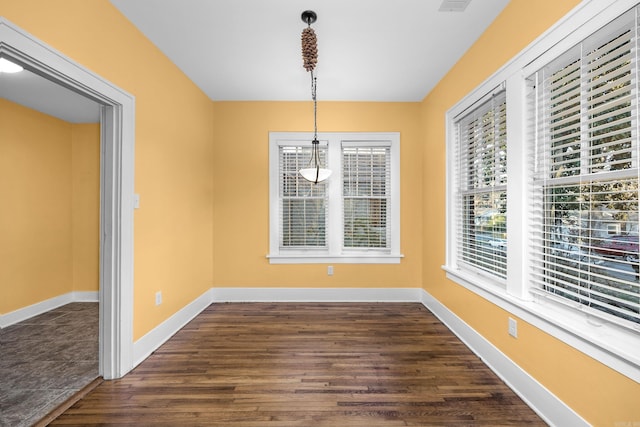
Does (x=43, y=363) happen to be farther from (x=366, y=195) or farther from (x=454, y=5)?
(x=454, y=5)

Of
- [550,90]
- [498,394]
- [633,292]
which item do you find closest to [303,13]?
[550,90]

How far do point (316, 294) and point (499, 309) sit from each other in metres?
2.39

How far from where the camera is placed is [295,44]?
276 cm

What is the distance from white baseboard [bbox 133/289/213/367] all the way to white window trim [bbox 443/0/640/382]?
296 centimetres

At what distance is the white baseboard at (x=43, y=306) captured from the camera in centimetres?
343

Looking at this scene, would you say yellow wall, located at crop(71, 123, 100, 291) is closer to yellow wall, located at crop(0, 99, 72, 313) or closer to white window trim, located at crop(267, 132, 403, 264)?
yellow wall, located at crop(0, 99, 72, 313)

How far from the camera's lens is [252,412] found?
1.92 meters

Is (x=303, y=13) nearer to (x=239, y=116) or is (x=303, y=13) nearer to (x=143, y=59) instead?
(x=143, y=59)

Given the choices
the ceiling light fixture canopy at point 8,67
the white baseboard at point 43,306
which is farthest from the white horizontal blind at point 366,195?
the white baseboard at point 43,306

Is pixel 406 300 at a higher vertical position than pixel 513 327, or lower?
lower

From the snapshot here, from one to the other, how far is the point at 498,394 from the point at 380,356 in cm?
89

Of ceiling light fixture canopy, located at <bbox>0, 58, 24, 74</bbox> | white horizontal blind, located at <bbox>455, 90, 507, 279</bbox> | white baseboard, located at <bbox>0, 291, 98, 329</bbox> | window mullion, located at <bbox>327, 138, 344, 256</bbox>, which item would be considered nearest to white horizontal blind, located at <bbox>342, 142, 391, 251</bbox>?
window mullion, located at <bbox>327, 138, 344, 256</bbox>

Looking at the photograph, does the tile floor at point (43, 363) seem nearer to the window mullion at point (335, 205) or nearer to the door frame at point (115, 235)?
the door frame at point (115, 235)

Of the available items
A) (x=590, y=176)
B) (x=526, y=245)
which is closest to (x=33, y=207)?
(x=526, y=245)
